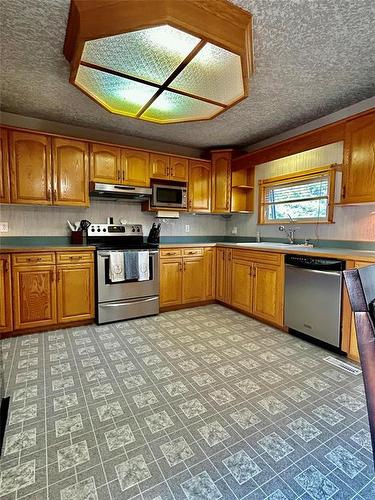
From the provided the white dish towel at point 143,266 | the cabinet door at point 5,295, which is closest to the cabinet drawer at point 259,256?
the white dish towel at point 143,266

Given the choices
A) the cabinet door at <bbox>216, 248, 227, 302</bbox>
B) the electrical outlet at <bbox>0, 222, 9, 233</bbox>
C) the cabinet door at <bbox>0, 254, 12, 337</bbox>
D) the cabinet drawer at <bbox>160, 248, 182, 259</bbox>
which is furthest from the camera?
the cabinet door at <bbox>216, 248, 227, 302</bbox>

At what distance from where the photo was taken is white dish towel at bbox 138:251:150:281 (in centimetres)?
329

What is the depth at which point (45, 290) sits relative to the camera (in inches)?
112

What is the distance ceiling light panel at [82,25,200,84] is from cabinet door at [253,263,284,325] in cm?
222

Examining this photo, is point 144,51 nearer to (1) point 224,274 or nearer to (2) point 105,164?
(2) point 105,164

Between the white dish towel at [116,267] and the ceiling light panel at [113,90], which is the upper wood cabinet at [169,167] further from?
the white dish towel at [116,267]

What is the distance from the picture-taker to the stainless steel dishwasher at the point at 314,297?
2.39m

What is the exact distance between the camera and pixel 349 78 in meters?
2.25

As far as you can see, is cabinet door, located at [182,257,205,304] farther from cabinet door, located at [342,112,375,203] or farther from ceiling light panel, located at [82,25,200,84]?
ceiling light panel, located at [82,25,200,84]

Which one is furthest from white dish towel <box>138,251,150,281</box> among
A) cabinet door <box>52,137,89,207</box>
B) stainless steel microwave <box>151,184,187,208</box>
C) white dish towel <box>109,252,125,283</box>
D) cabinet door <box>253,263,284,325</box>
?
cabinet door <box>253,263,284,325</box>

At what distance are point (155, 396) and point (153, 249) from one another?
1924mm

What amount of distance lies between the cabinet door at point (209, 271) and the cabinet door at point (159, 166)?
1.25 metres

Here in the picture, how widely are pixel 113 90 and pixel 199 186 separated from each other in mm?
2039

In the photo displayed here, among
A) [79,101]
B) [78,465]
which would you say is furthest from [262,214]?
[78,465]
